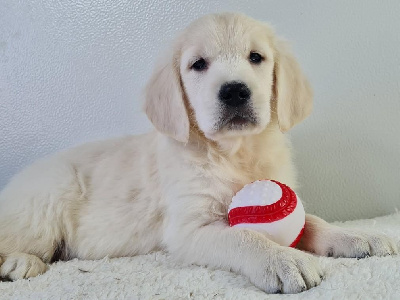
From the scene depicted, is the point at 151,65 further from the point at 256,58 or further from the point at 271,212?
the point at 271,212

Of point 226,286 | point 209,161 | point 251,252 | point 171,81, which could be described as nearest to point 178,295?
point 226,286

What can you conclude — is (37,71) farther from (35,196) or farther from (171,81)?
(171,81)

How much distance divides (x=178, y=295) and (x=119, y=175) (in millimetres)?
930

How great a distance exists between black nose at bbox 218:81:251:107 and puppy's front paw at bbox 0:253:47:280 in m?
0.96

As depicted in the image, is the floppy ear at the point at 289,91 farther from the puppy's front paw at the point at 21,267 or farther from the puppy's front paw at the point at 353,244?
the puppy's front paw at the point at 21,267

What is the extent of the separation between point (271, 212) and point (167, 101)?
2.12 ft

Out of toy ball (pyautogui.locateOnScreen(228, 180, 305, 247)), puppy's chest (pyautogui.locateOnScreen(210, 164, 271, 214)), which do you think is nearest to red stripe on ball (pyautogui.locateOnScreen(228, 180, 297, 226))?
toy ball (pyautogui.locateOnScreen(228, 180, 305, 247))

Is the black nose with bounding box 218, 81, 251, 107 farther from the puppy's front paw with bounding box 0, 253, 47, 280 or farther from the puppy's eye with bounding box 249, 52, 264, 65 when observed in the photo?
the puppy's front paw with bounding box 0, 253, 47, 280

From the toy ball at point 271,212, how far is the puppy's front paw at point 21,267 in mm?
792

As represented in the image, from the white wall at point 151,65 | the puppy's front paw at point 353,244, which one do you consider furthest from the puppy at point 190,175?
the white wall at point 151,65

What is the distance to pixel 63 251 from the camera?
219cm

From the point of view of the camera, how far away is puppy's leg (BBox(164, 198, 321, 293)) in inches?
54.1

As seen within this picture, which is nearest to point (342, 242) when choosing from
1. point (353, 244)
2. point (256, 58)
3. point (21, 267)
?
point (353, 244)

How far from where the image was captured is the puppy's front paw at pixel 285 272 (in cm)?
135
